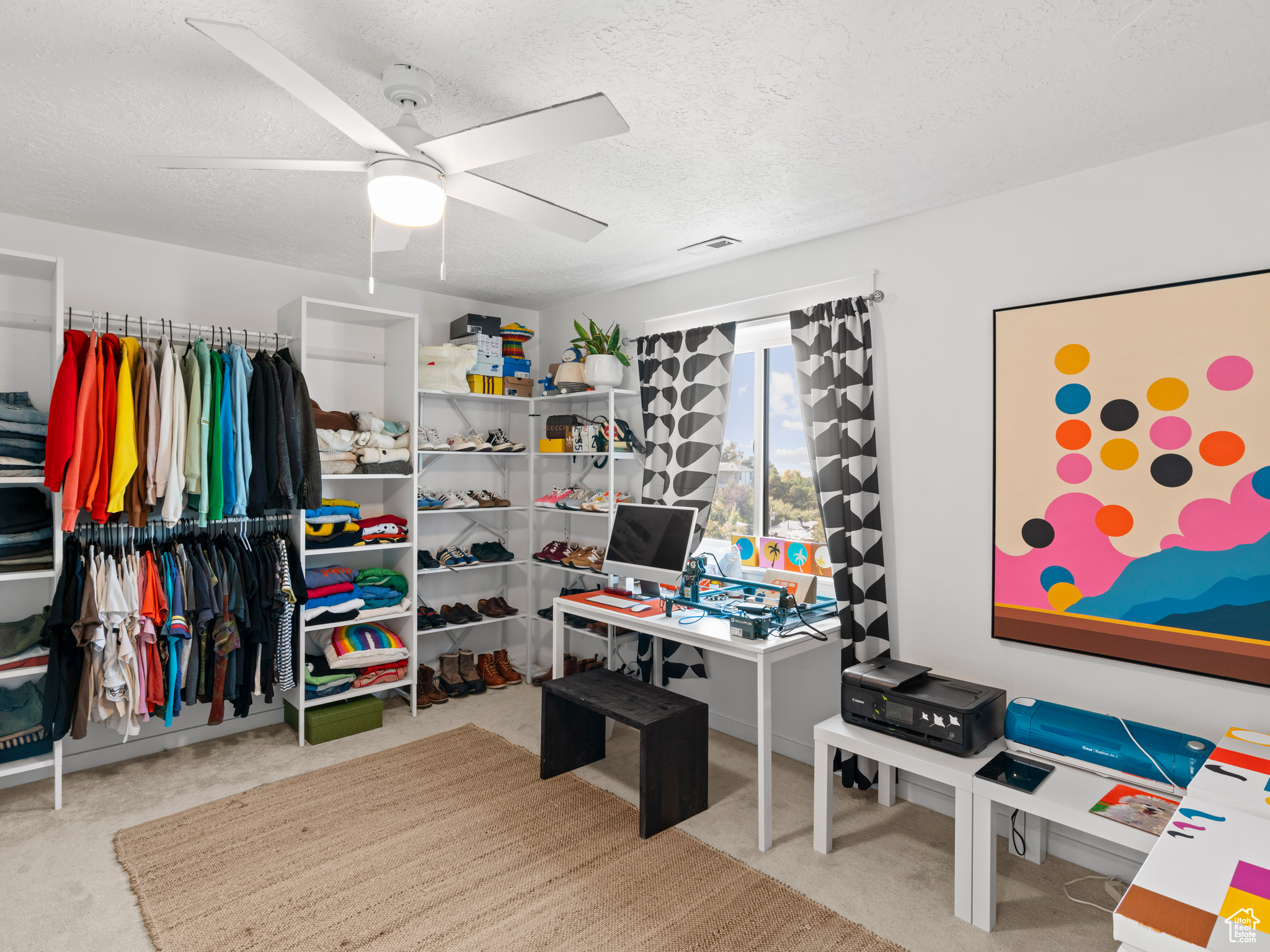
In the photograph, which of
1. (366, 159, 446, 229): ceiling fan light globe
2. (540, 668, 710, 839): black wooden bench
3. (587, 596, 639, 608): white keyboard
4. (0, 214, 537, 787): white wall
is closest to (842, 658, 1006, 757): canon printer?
(540, 668, 710, 839): black wooden bench

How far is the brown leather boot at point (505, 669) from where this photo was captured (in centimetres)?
440

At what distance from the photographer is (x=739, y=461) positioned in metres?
3.70

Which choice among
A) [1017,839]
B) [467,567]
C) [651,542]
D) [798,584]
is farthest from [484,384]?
[1017,839]

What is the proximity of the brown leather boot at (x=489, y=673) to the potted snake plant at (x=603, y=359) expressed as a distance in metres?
1.91

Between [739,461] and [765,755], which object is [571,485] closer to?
[739,461]

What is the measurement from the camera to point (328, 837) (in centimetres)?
261

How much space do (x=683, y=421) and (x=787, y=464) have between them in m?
0.62

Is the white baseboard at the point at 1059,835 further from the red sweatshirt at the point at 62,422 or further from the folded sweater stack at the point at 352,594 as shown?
the red sweatshirt at the point at 62,422

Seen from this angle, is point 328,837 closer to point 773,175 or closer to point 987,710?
point 987,710

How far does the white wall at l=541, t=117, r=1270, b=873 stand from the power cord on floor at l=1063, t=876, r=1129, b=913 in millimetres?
559

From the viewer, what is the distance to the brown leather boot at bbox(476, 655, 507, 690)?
4332 millimetres

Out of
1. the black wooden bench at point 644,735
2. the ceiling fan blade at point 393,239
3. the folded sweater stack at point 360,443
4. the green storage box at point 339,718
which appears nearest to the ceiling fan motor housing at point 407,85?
the ceiling fan blade at point 393,239

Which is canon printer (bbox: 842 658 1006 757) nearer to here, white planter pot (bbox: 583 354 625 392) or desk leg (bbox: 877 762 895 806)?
desk leg (bbox: 877 762 895 806)

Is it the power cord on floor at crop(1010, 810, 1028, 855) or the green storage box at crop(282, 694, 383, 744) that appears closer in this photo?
the power cord on floor at crop(1010, 810, 1028, 855)
